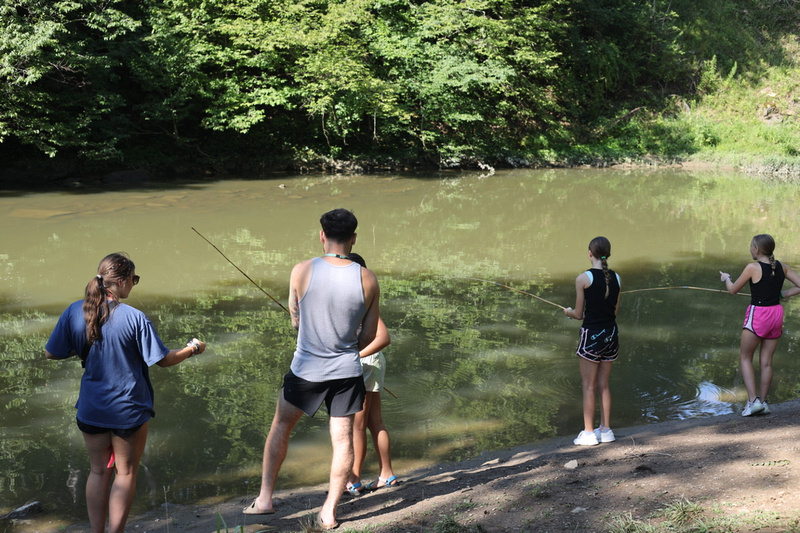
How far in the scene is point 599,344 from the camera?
4.70 meters

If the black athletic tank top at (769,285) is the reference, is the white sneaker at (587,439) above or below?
below

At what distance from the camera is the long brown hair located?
3.20 m

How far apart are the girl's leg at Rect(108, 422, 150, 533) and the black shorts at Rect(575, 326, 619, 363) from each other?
2.83 meters

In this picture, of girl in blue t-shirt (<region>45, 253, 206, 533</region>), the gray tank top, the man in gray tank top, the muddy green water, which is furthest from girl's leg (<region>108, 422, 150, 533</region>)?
the muddy green water

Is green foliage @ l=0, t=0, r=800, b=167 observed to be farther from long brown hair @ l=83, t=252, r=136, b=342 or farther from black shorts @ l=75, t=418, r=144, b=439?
black shorts @ l=75, t=418, r=144, b=439

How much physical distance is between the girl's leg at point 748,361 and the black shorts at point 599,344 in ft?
3.86

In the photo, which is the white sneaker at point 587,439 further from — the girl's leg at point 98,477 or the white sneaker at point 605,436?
the girl's leg at point 98,477

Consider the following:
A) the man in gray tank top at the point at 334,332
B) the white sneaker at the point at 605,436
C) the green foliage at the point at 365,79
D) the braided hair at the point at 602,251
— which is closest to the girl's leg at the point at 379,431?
the man in gray tank top at the point at 334,332

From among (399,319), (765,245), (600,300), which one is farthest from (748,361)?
(399,319)

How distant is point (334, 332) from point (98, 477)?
1.33 meters

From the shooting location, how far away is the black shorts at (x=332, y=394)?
3467mm

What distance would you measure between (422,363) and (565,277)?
4447mm

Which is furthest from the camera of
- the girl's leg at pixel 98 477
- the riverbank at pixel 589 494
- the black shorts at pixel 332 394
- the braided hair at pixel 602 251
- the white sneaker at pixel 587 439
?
the white sneaker at pixel 587 439

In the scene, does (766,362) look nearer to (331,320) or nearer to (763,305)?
(763,305)
